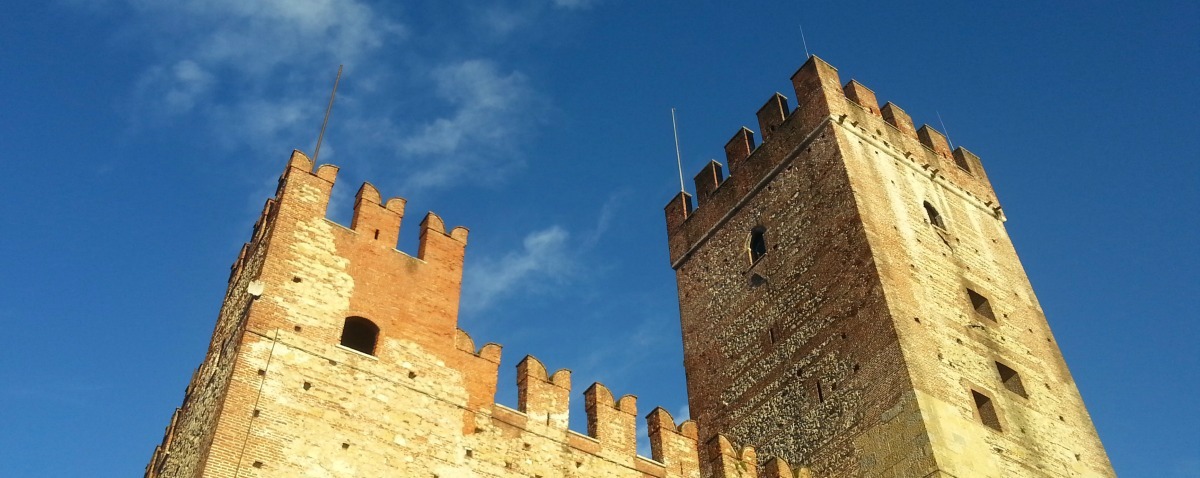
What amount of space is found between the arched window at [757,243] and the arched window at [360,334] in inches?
308

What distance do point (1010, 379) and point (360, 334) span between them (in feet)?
33.4

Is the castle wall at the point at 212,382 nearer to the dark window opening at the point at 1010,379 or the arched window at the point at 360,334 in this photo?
the arched window at the point at 360,334

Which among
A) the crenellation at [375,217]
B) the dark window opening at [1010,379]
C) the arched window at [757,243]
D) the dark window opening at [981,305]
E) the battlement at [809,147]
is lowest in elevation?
the dark window opening at [1010,379]

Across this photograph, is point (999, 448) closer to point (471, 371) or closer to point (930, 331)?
point (930, 331)

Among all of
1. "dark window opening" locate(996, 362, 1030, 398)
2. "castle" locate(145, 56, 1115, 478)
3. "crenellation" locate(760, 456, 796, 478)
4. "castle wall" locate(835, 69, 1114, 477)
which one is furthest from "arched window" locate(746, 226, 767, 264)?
"crenellation" locate(760, 456, 796, 478)

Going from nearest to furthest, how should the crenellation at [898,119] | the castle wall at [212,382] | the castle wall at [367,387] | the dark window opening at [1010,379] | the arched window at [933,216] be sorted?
1. the castle wall at [367,387]
2. the castle wall at [212,382]
3. the dark window opening at [1010,379]
4. the arched window at [933,216]
5. the crenellation at [898,119]

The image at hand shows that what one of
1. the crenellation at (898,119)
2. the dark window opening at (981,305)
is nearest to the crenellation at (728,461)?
the dark window opening at (981,305)

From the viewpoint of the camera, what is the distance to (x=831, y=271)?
15.8 metres

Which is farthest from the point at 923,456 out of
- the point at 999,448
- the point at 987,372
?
the point at 987,372

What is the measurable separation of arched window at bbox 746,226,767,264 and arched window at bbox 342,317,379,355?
25.7 ft

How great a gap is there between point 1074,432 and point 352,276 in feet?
37.6

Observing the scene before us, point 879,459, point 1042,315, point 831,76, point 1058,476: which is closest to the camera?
point 879,459

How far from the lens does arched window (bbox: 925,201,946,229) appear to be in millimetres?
17781

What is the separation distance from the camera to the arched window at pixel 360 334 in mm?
12016
